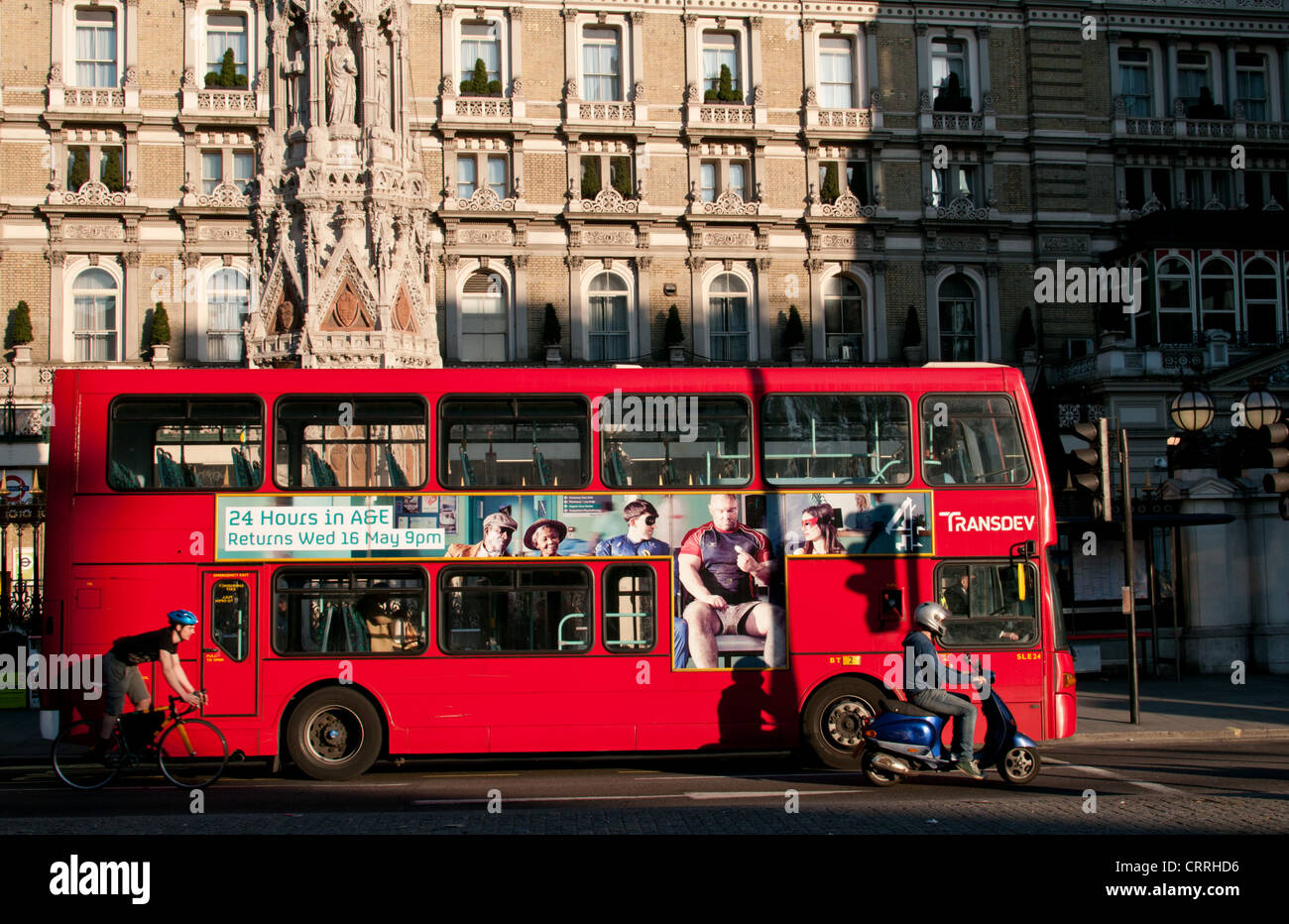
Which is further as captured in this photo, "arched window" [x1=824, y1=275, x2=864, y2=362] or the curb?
"arched window" [x1=824, y1=275, x2=864, y2=362]

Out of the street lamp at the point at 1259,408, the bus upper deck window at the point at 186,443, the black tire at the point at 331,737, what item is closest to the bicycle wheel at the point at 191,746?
the black tire at the point at 331,737

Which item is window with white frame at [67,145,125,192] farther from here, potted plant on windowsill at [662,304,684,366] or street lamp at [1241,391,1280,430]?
street lamp at [1241,391,1280,430]

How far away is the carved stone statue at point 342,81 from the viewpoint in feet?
72.2

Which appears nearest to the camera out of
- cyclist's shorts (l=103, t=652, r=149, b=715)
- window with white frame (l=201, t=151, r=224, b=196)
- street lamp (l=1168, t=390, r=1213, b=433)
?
cyclist's shorts (l=103, t=652, r=149, b=715)

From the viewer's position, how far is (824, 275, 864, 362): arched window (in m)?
38.2

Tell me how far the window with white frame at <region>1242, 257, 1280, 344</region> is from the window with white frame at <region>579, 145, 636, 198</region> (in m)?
19.8

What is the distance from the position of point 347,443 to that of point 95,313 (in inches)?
1047

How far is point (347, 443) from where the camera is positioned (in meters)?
13.2

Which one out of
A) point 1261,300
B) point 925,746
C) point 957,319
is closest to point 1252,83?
point 1261,300

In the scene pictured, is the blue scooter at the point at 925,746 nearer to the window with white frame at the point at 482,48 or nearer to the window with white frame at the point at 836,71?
the window with white frame at the point at 482,48

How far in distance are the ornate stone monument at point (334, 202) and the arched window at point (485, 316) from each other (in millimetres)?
14219

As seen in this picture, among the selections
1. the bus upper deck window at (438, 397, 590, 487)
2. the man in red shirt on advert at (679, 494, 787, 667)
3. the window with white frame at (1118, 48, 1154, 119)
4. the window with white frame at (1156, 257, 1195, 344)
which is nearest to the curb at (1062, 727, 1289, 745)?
the man in red shirt on advert at (679, 494, 787, 667)

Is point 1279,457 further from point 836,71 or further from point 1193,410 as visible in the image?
point 836,71
